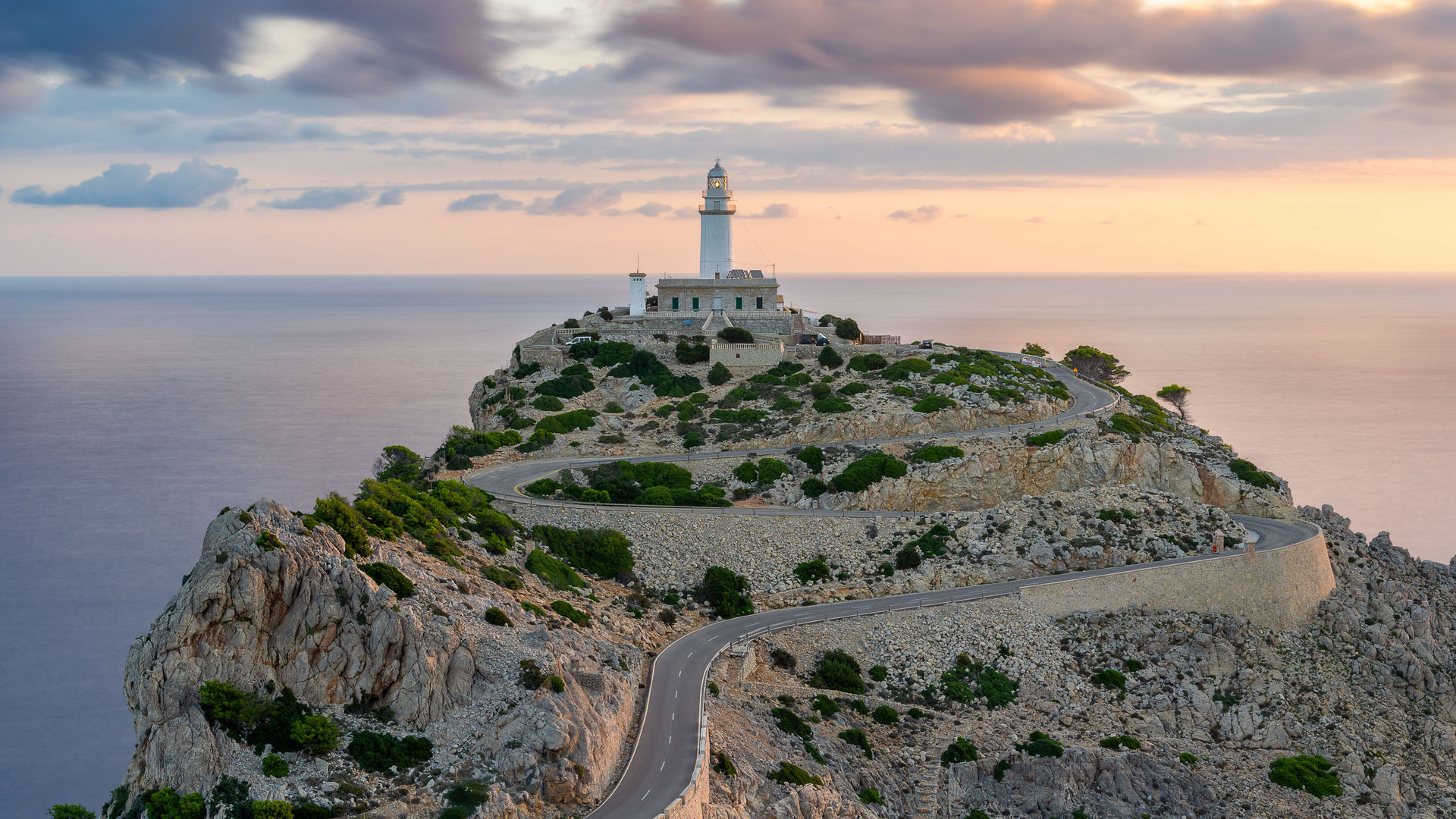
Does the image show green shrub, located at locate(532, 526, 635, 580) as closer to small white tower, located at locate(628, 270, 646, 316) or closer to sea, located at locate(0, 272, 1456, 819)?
sea, located at locate(0, 272, 1456, 819)

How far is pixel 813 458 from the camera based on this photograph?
50719 millimetres

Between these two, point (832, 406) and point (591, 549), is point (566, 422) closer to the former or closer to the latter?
point (832, 406)

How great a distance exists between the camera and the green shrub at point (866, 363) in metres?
63.2

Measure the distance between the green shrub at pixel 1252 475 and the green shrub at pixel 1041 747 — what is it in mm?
26744

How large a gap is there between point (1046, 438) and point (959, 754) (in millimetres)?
22430

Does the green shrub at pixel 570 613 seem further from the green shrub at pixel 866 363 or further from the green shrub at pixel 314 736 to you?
the green shrub at pixel 866 363

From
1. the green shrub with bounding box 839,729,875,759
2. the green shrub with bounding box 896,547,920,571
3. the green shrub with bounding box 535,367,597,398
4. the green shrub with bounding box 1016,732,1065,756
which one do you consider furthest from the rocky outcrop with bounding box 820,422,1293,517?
the green shrub with bounding box 535,367,597,398

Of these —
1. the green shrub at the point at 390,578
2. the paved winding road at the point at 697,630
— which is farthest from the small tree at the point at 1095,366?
the green shrub at the point at 390,578

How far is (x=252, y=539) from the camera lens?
81.8 ft

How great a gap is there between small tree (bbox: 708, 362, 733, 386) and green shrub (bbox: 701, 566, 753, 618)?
72.2 ft

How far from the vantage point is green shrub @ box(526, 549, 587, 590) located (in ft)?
121

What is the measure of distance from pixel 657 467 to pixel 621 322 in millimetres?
22872

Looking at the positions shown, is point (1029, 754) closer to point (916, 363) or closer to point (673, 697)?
point (673, 697)

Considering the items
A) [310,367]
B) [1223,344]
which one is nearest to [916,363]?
[310,367]
